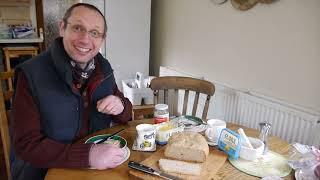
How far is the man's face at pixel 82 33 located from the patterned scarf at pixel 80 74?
3 centimetres

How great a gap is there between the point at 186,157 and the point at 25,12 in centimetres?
482

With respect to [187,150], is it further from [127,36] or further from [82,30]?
[127,36]

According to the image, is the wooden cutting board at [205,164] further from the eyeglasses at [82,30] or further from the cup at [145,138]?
the eyeglasses at [82,30]

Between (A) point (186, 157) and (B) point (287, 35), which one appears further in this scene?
(B) point (287, 35)

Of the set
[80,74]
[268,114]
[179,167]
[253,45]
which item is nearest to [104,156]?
[179,167]

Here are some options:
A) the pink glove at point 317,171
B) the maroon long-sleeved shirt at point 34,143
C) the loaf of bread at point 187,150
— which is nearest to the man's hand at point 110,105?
the maroon long-sleeved shirt at point 34,143

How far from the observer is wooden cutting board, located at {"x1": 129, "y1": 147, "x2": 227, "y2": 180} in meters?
0.88

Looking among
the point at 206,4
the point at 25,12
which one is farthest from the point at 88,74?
the point at 25,12

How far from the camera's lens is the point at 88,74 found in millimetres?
1237

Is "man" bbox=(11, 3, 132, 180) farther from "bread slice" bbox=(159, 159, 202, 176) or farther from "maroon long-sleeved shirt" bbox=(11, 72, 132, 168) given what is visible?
"bread slice" bbox=(159, 159, 202, 176)

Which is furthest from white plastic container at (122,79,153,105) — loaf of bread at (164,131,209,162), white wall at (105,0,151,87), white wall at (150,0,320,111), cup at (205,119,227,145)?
loaf of bread at (164,131,209,162)

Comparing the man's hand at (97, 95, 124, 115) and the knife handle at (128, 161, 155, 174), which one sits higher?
the man's hand at (97, 95, 124, 115)

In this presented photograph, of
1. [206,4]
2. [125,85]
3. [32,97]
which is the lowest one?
[125,85]

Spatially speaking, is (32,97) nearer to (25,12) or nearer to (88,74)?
(88,74)
